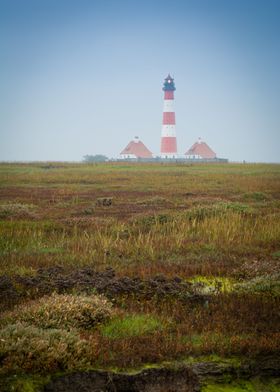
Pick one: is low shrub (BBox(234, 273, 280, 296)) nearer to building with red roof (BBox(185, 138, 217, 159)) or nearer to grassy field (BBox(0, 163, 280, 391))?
grassy field (BBox(0, 163, 280, 391))

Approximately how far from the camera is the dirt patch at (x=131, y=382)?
7375 millimetres

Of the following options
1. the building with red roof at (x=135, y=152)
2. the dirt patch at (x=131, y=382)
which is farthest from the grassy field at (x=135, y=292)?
the building with red roof at (x=135, y=152)

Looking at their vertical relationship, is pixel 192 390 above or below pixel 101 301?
below

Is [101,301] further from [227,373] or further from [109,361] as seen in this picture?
[227,373]

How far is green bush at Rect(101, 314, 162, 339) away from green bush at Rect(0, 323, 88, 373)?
1017mm

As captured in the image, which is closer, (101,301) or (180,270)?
(101,301)

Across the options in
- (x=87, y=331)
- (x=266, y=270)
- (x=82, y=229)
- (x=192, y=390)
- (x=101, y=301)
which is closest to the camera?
(x=192, y=390)

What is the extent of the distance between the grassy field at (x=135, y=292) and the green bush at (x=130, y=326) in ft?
0.06

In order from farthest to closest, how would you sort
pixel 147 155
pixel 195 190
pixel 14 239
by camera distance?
pixel 147 155, pixel 195 190, pixel 14 239

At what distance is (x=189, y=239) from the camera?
19.1 metres

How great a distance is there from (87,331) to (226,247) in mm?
9605

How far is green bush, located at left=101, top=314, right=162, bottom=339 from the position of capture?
8.84 metres

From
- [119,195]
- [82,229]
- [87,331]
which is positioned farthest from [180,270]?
[119,195]

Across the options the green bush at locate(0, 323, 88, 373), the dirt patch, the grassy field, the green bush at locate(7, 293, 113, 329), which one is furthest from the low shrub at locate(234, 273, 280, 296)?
the green bush at locate(0, 323, 88, 373)
